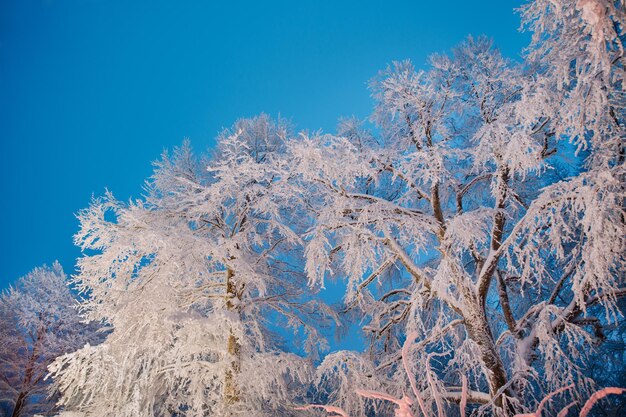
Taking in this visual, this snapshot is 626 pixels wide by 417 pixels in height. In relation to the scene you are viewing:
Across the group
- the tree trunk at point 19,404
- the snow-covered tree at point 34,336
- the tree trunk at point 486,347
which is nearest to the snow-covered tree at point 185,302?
the tree trunk at point 486,347

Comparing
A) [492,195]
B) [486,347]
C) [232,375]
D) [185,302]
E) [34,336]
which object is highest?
[34,336]

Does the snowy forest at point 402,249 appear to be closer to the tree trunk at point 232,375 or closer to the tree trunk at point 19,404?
the tree trunk at point 232,375

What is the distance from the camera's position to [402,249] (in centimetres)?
574

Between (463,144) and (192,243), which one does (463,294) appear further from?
(192,243)

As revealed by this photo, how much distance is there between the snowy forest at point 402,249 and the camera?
3.91 m

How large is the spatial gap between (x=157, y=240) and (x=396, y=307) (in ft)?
14.8

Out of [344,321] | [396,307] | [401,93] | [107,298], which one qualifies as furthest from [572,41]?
[107,298]

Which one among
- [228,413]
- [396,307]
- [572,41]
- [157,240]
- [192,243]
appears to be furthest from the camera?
[396,307]

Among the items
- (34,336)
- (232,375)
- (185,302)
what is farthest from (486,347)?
(34,336)

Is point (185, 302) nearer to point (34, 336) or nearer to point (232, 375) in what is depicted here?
point (232, 375)

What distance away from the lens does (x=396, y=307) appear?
661 cm

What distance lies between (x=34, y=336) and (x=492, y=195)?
1284 centimetres

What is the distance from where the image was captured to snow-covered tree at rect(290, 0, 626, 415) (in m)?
3.59

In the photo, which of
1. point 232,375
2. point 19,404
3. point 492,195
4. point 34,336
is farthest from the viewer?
point 34,336
